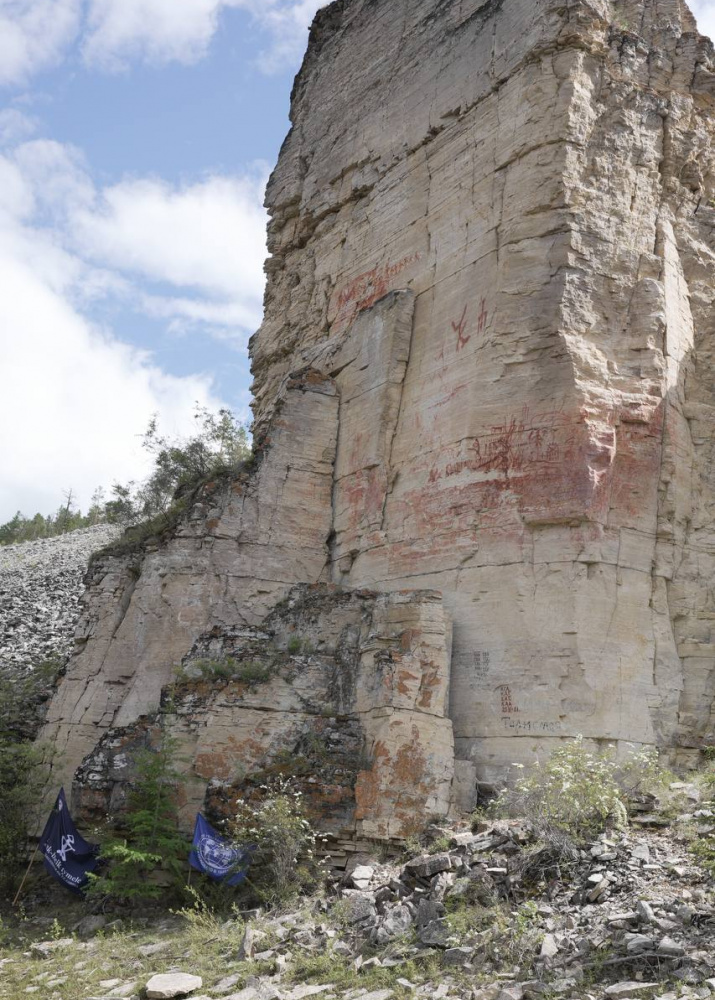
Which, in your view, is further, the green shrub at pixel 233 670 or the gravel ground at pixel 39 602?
the gravel ground at pixel 39 602

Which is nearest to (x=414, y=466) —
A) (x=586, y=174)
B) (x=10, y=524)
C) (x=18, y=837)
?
(x=586, y=174)

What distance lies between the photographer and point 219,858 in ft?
38.7

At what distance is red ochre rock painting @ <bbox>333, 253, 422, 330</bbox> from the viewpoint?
59.4 feet

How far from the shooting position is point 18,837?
14.5 m

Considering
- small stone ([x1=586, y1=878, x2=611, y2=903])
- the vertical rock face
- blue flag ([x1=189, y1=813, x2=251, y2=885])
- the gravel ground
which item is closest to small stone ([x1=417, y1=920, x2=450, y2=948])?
small stone ([x1=586, y1=878, x2=611, y2=903])

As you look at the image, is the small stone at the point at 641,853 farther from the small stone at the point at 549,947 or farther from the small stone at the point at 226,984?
the small stone at the point at 226,984

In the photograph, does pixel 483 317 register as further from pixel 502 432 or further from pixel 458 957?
pixel 458 957

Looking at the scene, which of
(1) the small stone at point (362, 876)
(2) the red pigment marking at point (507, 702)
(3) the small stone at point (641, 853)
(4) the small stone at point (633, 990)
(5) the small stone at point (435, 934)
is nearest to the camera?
(4) the small stone at point (633, 990)

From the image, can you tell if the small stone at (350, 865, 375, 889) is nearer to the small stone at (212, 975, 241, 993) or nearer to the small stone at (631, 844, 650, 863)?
the small stone at (212, 975, 241, 993)

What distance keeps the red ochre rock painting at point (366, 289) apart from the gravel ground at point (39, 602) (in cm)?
834

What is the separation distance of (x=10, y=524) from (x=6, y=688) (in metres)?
46.9

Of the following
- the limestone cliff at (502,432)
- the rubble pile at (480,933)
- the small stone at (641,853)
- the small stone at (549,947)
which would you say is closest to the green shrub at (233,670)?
the limestone cliff at (502,432)

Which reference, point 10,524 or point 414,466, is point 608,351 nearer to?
point 414,466

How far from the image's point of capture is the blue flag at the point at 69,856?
13.2 metres
